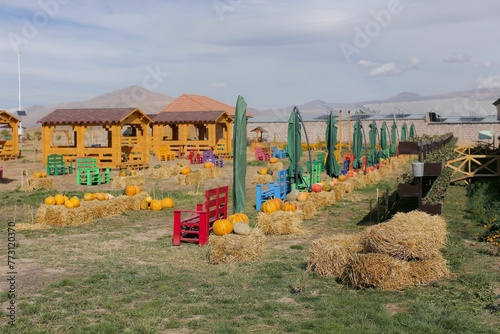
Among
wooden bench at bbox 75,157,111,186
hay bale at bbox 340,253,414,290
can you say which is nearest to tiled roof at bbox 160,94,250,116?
wooden bench at bbox 75,157,111,186

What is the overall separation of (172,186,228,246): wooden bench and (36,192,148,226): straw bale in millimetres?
3277

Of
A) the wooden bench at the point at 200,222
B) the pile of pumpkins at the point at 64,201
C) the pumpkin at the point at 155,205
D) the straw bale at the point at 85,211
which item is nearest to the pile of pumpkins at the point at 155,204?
the pumpkin at the point at 155,205

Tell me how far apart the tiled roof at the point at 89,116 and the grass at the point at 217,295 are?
58.6 feet

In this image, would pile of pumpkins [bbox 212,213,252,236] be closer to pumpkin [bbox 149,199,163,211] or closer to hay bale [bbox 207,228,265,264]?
hay bale [bbox 207,228,265,264]

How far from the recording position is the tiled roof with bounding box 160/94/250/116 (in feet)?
170

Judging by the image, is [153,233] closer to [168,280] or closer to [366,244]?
[168,280]

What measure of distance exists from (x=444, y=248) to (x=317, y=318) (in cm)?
463

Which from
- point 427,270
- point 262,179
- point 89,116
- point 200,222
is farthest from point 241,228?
point 89,116

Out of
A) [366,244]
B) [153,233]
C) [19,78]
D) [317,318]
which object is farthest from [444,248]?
[19,78]

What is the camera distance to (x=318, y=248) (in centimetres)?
878

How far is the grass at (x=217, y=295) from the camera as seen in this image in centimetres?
625

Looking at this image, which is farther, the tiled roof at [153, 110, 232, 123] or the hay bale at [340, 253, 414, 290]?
the tiled roof at [153, 110, 232, 123]

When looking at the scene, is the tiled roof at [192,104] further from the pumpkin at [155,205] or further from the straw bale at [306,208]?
the straw bale at [306,208]

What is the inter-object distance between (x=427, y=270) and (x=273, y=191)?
863 centimetres
